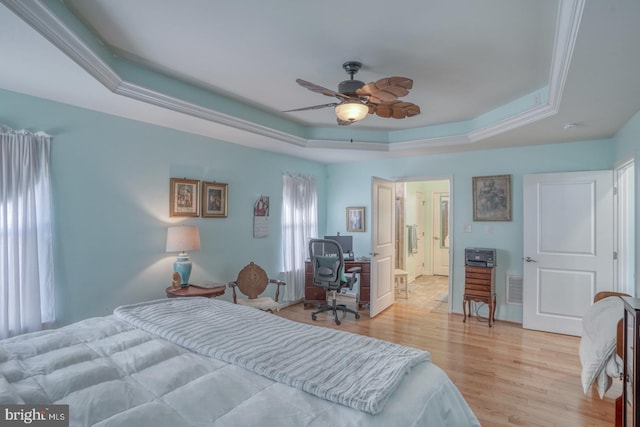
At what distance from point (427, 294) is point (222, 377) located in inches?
207

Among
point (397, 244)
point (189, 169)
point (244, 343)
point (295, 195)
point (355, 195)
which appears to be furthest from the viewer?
point (397, 244)

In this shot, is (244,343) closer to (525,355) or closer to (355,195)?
(525,355)

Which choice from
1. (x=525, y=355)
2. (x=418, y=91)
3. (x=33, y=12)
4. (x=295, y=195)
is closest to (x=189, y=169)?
(x=295, y=195)

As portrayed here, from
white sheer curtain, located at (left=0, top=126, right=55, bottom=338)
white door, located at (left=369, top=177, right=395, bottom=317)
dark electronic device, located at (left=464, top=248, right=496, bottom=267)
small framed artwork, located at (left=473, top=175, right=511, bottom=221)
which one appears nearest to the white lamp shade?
white sheer curtain, located at (left=0, top=126, right=55, bottom=338)

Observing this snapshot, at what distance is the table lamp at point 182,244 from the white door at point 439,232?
6102 millimetres

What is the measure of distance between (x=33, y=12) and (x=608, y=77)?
3426 mm

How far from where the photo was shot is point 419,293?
6.03 metres

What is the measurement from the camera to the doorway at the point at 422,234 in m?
6.82

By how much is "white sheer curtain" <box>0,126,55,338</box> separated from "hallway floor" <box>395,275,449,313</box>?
4.56m

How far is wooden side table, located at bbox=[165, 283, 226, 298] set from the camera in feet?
10.4

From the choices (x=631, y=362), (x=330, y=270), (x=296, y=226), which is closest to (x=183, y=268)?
(x=330, y=270)

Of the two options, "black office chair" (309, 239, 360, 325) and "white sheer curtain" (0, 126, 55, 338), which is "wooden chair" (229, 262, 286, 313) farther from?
"white sheer curtain" (0, 126, 55, 338)

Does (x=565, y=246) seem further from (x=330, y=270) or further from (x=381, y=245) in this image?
(x=330, y=270)

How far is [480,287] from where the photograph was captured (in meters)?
4.31
